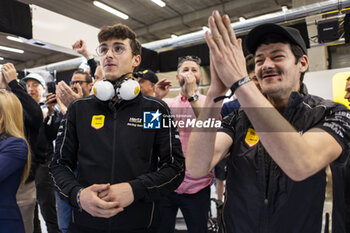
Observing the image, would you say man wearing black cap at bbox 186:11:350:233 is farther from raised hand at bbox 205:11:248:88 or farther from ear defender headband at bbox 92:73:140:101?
ear defender headband at bbox 92:73:140:101

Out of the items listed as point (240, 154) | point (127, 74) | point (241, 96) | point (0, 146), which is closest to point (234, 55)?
point (241, 96)

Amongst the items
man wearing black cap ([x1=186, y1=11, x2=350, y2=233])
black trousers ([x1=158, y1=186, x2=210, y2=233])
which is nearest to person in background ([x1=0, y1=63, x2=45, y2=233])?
black trousers ([x1=158, y1=186, x2=210, y2=233])

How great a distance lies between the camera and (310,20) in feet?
22.1

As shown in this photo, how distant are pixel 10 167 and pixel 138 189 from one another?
0.86 meters

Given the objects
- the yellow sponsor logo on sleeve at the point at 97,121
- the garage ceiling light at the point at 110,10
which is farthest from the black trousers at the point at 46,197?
the garage ceiling light at the point at 110,10

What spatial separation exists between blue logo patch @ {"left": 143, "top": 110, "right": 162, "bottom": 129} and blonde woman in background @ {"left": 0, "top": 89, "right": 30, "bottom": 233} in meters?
0.84

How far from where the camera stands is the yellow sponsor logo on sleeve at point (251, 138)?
104 centimetres

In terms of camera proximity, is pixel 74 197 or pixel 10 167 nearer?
pixel 74 197

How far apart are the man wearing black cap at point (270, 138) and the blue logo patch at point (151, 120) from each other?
0.41m

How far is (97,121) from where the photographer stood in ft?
4.42

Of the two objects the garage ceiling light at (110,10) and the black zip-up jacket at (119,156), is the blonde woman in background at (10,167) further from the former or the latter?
the garage ceiling light at (110,10)

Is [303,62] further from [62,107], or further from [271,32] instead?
[62,107]

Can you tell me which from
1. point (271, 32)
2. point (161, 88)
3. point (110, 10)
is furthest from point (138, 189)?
point (110, 10)

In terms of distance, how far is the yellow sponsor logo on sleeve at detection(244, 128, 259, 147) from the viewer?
104 cm
